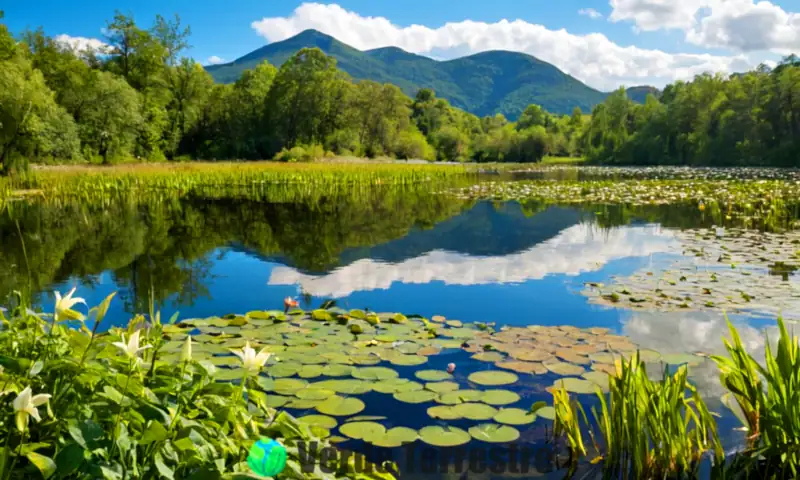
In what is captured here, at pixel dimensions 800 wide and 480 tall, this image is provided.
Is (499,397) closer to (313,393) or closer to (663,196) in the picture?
(313,393)

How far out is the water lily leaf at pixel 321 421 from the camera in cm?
359

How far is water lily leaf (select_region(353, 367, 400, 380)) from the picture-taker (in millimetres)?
4363

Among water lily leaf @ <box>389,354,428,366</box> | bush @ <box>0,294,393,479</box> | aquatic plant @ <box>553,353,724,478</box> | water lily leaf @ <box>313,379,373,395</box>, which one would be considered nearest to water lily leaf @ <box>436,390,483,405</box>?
water lily leaf @ <box>313,379,373,395</box>

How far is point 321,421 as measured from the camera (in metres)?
3.64

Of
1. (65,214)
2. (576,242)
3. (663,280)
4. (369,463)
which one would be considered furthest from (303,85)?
(369,463)

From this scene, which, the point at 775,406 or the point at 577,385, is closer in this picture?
the point at 775,406

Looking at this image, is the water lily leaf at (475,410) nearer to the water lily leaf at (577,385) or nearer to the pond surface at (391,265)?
the pond surface at (391,265)

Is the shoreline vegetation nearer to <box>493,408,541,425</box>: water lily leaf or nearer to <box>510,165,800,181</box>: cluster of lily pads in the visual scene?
<box>493,408,541,425</box>: water lily leaf

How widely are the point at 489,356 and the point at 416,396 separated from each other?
3.43ft

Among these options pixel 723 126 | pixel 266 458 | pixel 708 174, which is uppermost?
pixel 723 126

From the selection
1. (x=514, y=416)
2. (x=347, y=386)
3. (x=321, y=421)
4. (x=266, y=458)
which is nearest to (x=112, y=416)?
(x=266, y=458)

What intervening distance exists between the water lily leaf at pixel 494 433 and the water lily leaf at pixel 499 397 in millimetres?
335

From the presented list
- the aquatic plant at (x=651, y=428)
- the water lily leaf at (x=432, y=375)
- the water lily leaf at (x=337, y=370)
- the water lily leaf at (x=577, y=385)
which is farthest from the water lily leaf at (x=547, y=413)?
→ the water lily leaf at (x=337, y=370)

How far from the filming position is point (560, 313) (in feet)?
21.1
